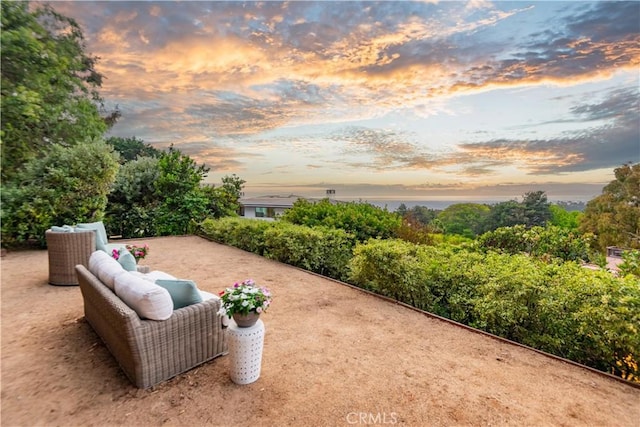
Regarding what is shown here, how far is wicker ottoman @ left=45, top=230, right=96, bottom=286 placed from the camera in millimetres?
4414

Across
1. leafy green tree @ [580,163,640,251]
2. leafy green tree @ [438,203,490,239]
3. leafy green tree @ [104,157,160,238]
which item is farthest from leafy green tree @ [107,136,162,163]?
leafy green tree @ [580,163,640,251]

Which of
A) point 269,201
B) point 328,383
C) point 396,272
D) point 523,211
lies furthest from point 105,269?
point 523,211

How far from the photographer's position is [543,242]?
5.13 m

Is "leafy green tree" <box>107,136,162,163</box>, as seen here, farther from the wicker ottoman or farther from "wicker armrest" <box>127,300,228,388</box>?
"wicker armrest" <box>127,300,228,388</box>

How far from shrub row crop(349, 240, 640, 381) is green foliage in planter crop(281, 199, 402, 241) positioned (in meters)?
2.03

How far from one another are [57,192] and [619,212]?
25.9 m

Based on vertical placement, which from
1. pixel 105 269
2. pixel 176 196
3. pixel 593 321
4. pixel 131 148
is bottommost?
pixel 593 321

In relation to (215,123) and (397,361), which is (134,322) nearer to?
(397,361)

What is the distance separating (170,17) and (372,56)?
417 centimetres

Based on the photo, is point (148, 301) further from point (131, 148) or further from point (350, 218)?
point (131, 148)

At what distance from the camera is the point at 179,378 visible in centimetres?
229

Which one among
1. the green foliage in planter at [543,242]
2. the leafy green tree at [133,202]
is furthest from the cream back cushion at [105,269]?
the leafy green tree at [133,202]

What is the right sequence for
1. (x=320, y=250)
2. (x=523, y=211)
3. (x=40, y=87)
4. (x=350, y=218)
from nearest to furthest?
(x=320, y=250), (x=350, y=218), (x=40, y=87), (x=523, y=211)

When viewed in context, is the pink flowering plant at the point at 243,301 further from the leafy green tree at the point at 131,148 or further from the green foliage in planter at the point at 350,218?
the leafy green tree at the point at 131,148
